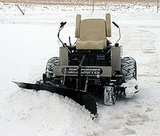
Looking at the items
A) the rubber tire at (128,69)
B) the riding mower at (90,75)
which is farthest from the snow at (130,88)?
the rubber tire at (128,69)

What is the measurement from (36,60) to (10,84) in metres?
3.14

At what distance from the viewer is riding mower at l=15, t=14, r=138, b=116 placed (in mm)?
6613

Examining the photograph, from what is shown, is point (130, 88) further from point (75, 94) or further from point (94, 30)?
point (94, 30)

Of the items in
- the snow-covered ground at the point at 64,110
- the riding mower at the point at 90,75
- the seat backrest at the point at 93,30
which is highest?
the seat backrest at the point at 93,30

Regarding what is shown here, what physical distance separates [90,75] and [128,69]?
4.06ft

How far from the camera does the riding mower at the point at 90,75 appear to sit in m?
6.61

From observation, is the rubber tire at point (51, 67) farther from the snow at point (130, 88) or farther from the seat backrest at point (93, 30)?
the snow at point (130, 88)

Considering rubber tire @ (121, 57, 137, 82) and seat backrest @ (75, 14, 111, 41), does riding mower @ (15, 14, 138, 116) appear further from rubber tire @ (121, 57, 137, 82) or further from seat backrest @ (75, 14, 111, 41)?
seat backrest @ (75, 14, 111, 41)

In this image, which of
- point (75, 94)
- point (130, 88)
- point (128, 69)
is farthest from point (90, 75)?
point (128, 69)

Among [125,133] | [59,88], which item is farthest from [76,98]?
A: [125,133]

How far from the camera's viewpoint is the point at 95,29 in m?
8.31

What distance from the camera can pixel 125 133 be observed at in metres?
5.61

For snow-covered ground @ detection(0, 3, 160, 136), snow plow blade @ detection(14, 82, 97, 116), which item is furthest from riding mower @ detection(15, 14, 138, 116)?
snow-covered ground @ detection(0, 3, 160, 136)

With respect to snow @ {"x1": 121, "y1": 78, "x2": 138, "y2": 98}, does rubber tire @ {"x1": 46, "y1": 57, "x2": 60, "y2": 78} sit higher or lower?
higher
